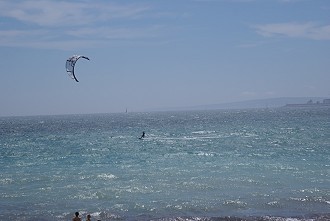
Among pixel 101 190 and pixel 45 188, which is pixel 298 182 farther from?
pixel 45 188

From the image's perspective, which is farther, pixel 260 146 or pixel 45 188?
pixel 260 146

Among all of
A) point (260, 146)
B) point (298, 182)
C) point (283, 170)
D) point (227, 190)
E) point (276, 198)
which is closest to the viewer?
point (276, 198)

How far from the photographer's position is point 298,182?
1163 inches

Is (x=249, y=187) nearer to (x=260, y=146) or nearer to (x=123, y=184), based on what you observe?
(x=123, y=184)

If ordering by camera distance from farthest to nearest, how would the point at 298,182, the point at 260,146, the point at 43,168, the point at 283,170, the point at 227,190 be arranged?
1. the point at 260,146
2. the point at 43,168
3. the point at 283,170
4. the point at 298,182
5. the point at 227,190

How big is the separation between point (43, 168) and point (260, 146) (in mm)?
25783

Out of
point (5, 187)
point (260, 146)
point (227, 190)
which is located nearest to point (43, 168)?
point (5, 187)

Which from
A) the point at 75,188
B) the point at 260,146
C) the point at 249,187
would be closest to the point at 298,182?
the point at 249,187

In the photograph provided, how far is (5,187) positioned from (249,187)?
15934mm

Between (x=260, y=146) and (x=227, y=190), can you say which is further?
(x=260, y=146)

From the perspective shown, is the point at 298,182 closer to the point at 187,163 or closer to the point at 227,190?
the point at 227,190

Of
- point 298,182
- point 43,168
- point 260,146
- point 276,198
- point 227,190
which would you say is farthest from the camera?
point 260,146

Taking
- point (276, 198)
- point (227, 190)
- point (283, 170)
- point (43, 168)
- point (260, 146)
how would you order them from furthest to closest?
1. point (260, 146)
2. point (43, 168)
3. point (283, 170)
4. point (227, 190)
5. point (276, 198)

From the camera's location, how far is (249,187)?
2833cm
